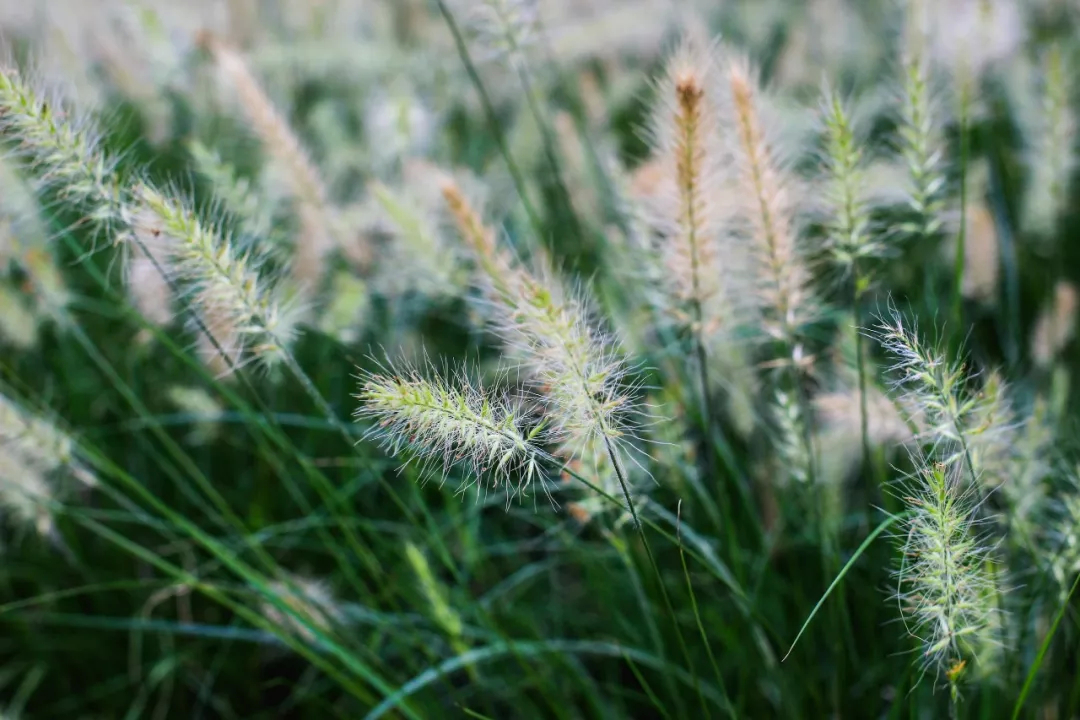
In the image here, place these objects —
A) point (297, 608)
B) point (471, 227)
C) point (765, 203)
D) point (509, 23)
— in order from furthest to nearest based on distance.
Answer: point (509, 23) < point (297, 608) < point (471, 227) < point (765, 203)

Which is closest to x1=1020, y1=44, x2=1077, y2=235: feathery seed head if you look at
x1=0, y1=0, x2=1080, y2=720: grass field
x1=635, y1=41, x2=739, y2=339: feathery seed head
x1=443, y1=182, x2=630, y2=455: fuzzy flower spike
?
x1=0, y1=0, x2=1080, y2=720: grass field

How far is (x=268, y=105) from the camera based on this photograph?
1991 millimetres

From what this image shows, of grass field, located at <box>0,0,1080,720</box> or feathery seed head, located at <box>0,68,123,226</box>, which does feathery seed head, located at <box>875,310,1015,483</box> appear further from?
feathery seed head, located at <box>0,68,123,226</box>

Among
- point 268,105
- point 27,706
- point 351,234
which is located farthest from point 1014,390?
point 27,706

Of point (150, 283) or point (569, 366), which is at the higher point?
point (150, 283)

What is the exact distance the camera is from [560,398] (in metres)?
1.03

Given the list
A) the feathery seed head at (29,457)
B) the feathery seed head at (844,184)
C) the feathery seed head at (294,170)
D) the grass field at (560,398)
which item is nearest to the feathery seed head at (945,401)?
the grass field at (560,398)

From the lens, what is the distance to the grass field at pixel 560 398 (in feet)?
4.10

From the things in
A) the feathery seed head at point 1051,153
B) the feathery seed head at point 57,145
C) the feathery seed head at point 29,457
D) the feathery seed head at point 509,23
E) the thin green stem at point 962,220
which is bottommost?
the feathery seed head at point 1051,153

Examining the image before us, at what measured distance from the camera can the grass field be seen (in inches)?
49.2

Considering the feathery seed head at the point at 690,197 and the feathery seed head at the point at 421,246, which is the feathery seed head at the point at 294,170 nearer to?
the feathery seed head at the point at 421,246

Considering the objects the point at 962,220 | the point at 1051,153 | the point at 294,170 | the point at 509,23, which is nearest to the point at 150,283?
the point at 294,170

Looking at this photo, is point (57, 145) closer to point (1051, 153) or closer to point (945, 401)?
point (945, 401)

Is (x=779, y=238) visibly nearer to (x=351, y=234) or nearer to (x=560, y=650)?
(x=560, y=650)
